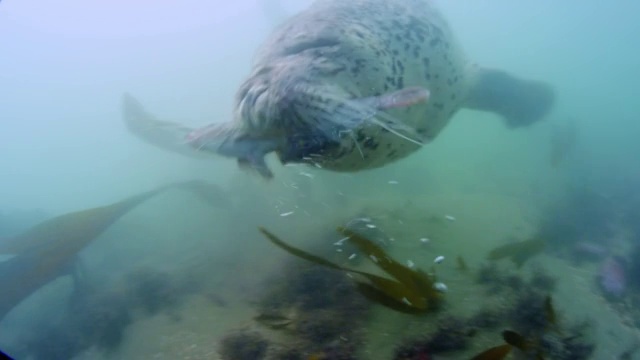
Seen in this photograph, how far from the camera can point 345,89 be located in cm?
263

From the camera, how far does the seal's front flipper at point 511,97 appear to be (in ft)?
19.4

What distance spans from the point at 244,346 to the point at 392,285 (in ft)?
3.70

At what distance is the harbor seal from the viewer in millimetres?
2363

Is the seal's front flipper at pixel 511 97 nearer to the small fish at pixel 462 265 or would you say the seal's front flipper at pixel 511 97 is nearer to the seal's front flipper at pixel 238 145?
the small fish at pixel 462 265

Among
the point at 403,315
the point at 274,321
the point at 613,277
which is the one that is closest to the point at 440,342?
the point at 403,315

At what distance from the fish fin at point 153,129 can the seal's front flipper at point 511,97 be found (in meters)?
4.07

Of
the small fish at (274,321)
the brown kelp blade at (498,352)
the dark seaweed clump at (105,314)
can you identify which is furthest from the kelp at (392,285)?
the dark seaweed clump at (105,314)

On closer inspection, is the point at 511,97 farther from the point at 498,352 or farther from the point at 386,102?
the point at 386,102

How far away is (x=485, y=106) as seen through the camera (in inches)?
245

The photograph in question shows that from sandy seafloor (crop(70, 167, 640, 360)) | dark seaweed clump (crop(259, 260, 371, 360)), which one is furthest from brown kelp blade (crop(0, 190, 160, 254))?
dark seaweed clump (crop(259, 260, 371, 360))

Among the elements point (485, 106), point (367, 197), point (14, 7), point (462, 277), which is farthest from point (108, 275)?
point (14, 7)

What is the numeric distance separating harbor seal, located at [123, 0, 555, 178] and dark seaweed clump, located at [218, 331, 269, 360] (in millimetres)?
1241

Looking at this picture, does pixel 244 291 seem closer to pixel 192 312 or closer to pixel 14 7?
pixel 192 312

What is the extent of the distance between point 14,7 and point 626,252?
111 meters
